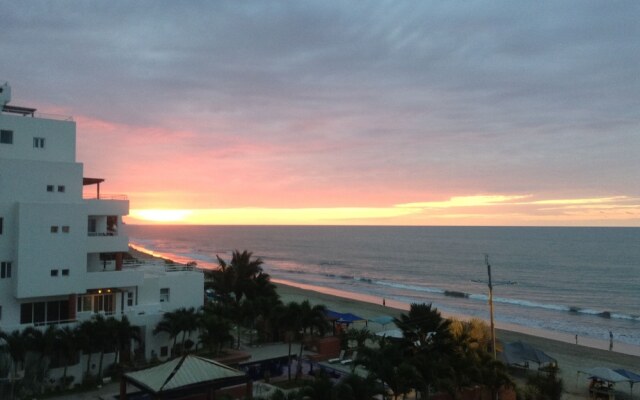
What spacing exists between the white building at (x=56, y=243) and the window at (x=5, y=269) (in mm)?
42

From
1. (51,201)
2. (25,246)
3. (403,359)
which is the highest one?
(51,201)

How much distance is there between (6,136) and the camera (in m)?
27.3

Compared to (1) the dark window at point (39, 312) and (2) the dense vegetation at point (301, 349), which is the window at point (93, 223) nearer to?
(1) the dark window at point (39, 312)

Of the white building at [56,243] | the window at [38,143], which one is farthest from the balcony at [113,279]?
the window at [38,143]

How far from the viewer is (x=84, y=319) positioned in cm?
2659

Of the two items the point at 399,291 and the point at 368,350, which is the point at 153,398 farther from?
the point at 399,291

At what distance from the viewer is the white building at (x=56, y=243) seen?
84.7ft

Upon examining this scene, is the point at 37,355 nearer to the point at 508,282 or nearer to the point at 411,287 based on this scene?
the point at 508,282

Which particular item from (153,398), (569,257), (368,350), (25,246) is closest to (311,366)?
(368,350)

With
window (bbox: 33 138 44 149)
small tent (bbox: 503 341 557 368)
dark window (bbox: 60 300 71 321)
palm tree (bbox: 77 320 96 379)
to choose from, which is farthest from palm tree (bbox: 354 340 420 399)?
window (bbox: 33 138 44 149)

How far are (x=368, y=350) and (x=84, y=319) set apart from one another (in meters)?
15.2

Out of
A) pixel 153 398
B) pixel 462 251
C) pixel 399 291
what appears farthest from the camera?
pixel 462 251

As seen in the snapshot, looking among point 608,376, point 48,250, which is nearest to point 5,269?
point 48,250

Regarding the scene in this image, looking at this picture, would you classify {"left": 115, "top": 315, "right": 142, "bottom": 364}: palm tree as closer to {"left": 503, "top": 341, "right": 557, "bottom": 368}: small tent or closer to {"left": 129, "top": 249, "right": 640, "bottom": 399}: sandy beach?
{"left": 503, "top": 341, "right": 557, "bottom": 368}: small tent
